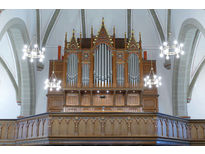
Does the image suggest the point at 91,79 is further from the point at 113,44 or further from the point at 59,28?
the point at 59,28

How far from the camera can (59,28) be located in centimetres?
2020

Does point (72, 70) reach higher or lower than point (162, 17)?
lower

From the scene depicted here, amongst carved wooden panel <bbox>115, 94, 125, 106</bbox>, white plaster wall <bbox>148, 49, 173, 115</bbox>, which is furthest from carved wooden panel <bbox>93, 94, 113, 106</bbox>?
white plaster wall <bbox>148, 49, 173, 115</bbox>

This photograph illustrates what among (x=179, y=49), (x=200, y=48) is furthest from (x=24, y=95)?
(x=200, y=48)

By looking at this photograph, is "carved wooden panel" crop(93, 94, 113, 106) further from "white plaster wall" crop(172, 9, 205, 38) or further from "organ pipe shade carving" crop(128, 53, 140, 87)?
"white plaster wall" crop(172, 9, 205, 38)

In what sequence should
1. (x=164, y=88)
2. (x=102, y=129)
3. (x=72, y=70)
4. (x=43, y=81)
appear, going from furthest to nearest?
1. (x=43, y=81)
2. (x=164, y=88)
3. (x=72, y=70)
4. (x=102, y=129)

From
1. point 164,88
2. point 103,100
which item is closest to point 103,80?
point 103,100

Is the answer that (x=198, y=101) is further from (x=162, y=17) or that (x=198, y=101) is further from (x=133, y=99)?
(x=162, y=17)

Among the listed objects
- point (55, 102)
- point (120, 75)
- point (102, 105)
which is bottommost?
point (102, 105)

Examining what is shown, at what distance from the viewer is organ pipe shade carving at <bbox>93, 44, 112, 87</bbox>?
17234 mm

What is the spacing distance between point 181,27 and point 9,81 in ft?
44.1

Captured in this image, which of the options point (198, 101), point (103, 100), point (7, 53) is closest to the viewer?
point (103, 100)

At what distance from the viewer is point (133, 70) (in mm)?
17531

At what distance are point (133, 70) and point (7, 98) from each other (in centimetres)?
1062
